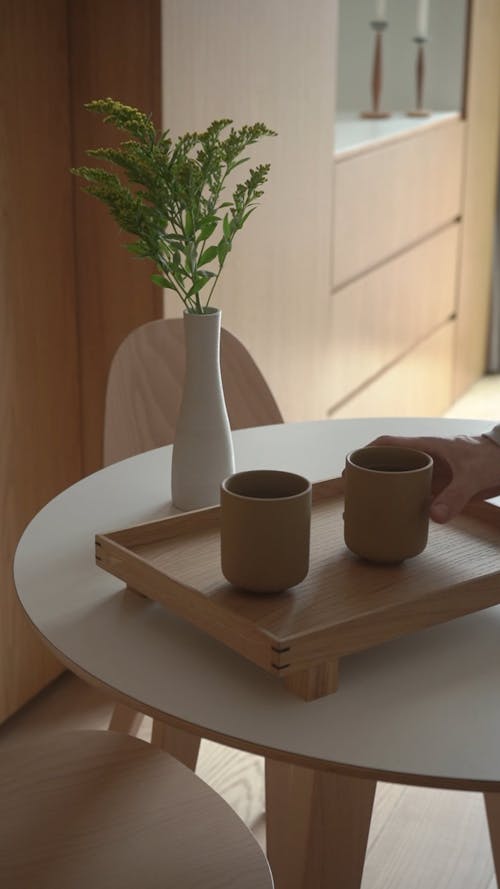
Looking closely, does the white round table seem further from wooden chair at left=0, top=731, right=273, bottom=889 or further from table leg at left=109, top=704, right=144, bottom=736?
table leg at left=109, top=704, right=144, bottom=736

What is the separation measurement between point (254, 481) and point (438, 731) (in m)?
0.30

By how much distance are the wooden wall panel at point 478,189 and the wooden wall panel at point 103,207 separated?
2.35m

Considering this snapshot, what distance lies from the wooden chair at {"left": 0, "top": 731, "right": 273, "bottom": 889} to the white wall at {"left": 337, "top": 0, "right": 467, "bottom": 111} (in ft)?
11.6

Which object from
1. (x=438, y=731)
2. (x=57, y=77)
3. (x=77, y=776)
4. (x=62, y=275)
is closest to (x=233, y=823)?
(x=77, y=776)

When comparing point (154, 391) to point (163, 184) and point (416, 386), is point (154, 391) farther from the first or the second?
point (416, 386)

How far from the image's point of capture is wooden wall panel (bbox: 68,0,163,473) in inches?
82.9

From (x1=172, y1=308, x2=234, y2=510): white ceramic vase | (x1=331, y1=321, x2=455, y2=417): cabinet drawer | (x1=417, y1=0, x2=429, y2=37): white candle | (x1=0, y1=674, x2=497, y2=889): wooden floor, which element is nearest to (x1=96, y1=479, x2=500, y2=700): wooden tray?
(x1=172, y1=308, x2=234, y2=510): white ceramic vase

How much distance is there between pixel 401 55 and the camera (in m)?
4.63

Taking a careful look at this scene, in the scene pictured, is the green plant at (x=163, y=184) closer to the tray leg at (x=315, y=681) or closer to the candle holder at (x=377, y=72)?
the tray leg at (x=315, y=681)

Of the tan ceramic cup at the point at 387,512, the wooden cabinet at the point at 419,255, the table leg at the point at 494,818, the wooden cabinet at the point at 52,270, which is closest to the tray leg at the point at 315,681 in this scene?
the tan ceramic cup at the point at 387,512

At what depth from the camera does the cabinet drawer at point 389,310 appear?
10.8 feet

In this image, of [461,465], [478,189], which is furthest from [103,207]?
[478,189]

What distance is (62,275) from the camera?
228 cm

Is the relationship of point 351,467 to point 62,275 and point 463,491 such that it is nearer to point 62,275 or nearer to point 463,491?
point 463,491
